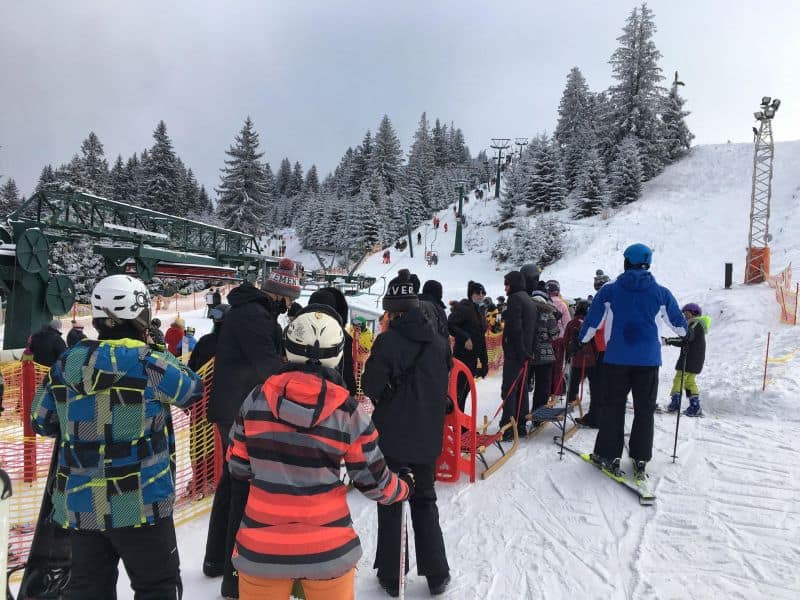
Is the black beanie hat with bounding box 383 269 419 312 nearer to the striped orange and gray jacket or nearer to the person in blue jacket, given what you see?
the striped orange and gray jacket

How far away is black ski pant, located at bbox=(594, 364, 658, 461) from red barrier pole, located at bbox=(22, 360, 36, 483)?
5.16 meters

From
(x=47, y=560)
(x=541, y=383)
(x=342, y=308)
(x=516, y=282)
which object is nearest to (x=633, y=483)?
(x=541, y=383)

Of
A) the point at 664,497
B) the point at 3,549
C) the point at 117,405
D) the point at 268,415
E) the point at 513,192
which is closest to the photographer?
the point at 3,549

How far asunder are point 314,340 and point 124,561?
1.37 m

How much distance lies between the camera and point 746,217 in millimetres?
29812

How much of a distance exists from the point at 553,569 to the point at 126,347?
3.09 metres

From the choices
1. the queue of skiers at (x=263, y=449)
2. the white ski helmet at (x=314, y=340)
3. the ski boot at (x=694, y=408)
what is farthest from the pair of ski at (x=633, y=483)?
the white ski helmet at (x=314, y=340)

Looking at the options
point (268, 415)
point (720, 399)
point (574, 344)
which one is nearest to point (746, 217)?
point (720, 399)

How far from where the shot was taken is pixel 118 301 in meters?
2.23

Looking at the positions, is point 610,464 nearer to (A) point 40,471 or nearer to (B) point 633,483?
(B) point 633,483

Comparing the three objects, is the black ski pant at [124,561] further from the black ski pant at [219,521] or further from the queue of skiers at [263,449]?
the black ski pant at [219,521]

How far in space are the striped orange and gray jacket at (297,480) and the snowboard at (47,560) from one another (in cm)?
120

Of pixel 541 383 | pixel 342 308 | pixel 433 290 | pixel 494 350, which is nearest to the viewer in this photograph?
pixel 342 308

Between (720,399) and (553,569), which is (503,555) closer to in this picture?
(553,569)
